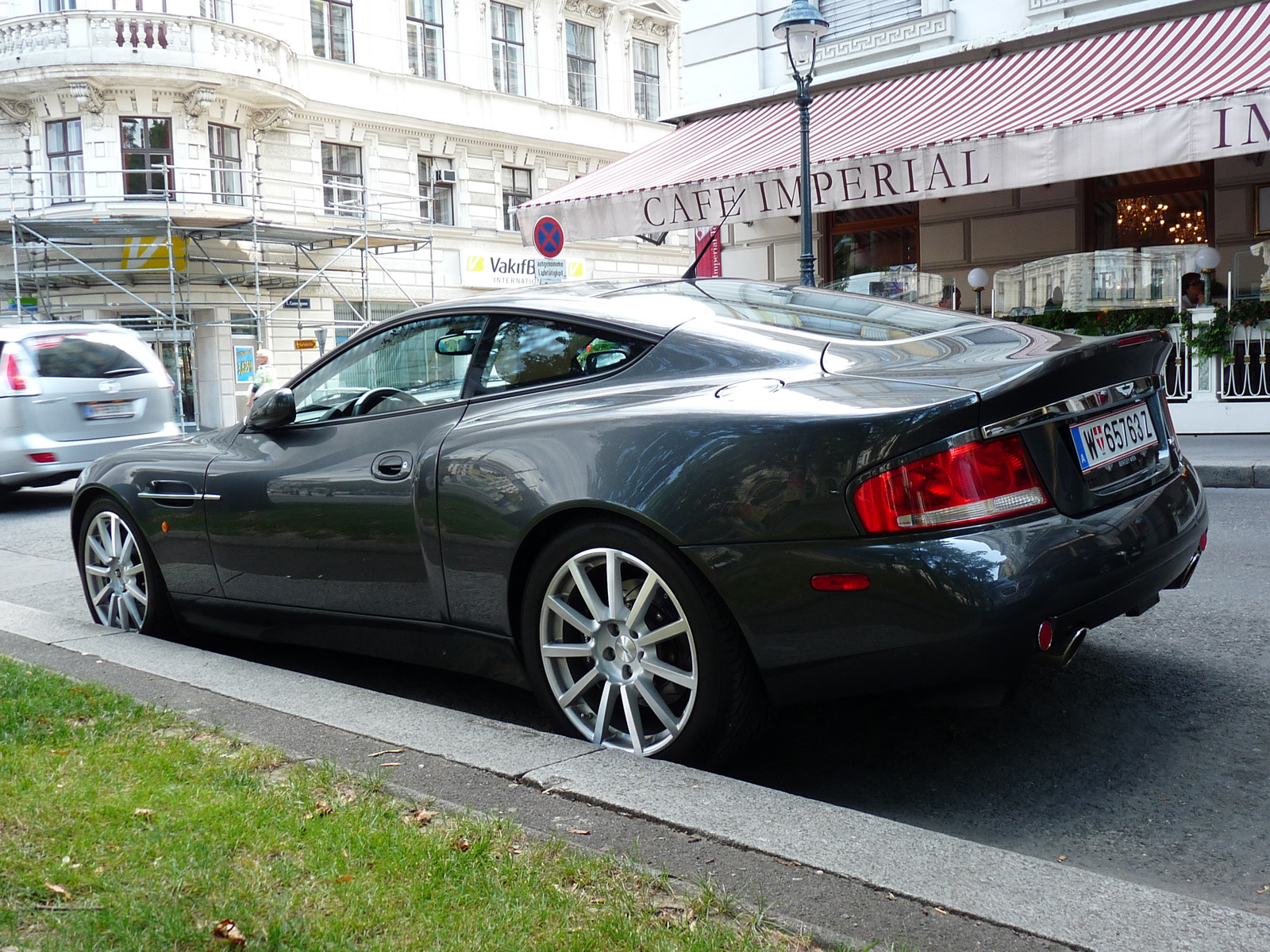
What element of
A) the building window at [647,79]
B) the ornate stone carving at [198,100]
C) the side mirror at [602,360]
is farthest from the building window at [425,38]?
the side mirror at [602,360]

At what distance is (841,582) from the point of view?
290 centimetres

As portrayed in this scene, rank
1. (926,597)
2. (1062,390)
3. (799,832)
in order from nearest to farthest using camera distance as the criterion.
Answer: (799,832)
(926,597)
(1062,390)

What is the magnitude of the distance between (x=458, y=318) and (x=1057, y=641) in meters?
2.14

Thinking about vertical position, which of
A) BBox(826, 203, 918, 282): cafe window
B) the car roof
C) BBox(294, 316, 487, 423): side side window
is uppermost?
BBox(826, 203, 918, 282): cafe window

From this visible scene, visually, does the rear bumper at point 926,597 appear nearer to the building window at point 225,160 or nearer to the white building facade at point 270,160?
the white building facade at point 270,160

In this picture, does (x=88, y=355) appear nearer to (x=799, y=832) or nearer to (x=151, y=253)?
(x=799, y=832)

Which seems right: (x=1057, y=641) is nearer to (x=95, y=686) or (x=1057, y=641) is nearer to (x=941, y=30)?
(x=95, y=686)

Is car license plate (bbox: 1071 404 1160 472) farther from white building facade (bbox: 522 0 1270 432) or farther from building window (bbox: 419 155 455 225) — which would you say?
building window (bbox: 419 155 455 225)

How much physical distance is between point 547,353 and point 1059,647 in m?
1.72

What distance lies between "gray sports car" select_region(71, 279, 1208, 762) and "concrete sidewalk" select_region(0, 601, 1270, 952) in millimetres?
284

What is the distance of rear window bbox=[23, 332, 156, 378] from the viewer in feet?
37.2

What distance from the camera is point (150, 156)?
25047 millimetres

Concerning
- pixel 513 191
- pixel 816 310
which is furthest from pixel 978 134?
pixel 513 191

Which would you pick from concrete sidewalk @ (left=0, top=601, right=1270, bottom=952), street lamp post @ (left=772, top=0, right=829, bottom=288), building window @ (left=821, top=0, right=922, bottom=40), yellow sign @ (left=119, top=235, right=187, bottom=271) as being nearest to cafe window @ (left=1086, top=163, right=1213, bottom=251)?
building window @ (left=821, top=0, right=922, bottom=40)
